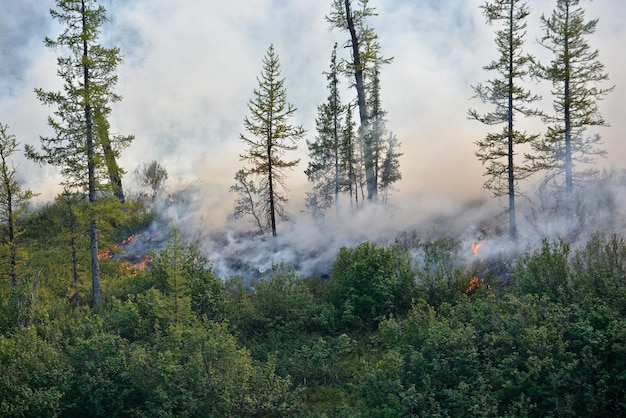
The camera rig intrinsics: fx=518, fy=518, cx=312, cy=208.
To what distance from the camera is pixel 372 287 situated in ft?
60.5

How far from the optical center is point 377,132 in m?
38.4

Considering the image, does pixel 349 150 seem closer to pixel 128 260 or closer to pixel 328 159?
pixel 328 159

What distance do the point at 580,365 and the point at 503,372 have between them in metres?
1.59

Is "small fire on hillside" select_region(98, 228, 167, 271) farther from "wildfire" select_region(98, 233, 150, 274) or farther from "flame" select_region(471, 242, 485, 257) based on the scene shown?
"flame" select_region(471, 242, 485, 257)

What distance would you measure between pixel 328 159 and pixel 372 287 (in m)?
19.5

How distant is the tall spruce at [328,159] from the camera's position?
116 ft

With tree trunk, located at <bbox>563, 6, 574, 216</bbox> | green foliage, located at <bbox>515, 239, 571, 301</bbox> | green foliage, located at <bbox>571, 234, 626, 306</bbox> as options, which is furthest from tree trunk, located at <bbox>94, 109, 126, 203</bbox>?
tree trunk, located at <bbox>563, 6, 574, 216</bbox>

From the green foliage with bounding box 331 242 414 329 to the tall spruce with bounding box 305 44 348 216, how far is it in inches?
611

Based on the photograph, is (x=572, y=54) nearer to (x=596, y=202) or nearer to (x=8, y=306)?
(x=596, y=202)

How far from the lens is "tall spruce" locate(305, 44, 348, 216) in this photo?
35469 mm

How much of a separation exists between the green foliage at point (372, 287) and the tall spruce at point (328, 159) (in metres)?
15.5

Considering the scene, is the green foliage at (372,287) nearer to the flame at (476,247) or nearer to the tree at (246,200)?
the flame at (476,247)

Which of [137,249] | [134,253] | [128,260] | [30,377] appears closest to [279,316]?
[30,377]

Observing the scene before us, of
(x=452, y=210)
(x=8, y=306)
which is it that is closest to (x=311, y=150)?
(x=452, y=210)
